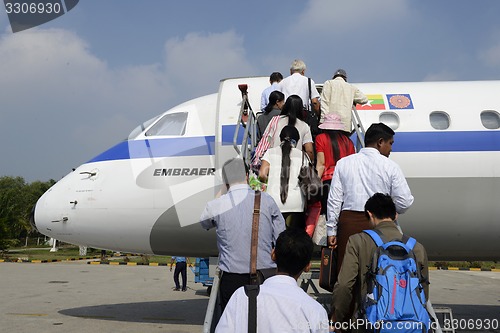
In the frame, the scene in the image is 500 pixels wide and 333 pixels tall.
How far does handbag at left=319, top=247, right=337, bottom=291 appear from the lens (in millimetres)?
4652

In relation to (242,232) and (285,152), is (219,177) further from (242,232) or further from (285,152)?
(242,232)

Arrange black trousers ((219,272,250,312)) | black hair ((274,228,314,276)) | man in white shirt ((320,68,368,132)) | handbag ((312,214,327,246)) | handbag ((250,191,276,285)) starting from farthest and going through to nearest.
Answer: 1. man in white shirt ((320,68,368,132))
2. handbag ((312,214,327,246))
3. black trousers ((219,272,250,312))
4. handbag ((250,191,276,285))
5. black hair ((274,228,314,276))

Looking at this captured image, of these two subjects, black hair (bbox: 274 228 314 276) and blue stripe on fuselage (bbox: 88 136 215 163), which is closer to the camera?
black hair (bbox: 274 228 314 276)

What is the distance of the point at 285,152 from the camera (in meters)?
5.37

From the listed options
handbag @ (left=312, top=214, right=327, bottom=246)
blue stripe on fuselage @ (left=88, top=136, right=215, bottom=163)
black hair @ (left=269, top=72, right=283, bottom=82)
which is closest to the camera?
handbag @ (left=312, top=214, right=327, bottom=246)

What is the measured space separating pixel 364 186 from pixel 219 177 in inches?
175

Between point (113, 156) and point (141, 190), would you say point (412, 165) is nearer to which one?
point (141, 190)

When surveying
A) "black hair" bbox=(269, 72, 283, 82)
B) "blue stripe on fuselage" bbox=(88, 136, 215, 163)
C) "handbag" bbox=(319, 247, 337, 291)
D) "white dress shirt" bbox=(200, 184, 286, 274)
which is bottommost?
"handbag" bbox=(319, 247, 337, 291)

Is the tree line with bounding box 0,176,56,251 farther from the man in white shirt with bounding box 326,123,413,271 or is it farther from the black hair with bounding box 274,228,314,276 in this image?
the black hair with bounding box 274,228,314,276

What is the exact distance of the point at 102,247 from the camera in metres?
9.48

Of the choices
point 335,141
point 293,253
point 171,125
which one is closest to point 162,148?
point 171,125

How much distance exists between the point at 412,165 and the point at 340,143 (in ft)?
10.7

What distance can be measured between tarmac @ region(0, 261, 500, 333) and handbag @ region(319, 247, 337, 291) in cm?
679

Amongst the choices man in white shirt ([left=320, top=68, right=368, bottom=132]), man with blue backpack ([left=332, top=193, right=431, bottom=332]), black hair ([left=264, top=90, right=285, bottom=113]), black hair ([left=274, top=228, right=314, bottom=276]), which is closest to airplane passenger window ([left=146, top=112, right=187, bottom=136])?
black hair ([left=264, top=90, right=285, bottom=113])
